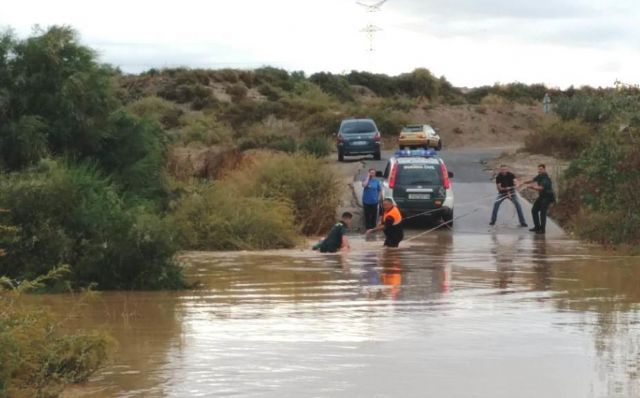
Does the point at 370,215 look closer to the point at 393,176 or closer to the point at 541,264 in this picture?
the point at 393,176

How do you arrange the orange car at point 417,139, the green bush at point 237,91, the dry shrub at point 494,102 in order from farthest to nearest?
the green bush at point 237,91 → the dry shrub at point 494,102 → the orange car at point 417,139

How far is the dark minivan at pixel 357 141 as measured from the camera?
50.8 m

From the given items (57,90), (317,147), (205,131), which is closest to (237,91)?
(205,131)

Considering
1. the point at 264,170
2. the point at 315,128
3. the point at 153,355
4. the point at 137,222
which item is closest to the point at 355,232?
the point at 264,170

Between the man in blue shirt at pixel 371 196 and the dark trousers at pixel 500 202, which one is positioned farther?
the dark trousers at pixel 500 202

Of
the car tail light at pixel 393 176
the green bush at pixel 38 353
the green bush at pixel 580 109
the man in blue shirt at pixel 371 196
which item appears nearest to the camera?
the green bush at pixel 38 353

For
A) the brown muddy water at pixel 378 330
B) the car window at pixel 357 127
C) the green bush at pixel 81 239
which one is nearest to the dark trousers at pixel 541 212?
the brown muddy water at pixel 378 330

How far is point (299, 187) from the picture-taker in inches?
1287

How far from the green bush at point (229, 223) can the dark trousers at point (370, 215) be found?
276 centimetres

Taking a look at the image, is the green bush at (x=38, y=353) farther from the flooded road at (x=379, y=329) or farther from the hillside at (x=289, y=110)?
the hillside at (x=289, y=110)

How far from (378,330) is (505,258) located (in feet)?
36.0

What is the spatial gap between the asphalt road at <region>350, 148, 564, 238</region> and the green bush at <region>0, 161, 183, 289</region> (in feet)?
45.1

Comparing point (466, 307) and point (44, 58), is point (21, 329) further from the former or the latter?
point (44, 58)

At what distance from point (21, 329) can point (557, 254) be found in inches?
695
